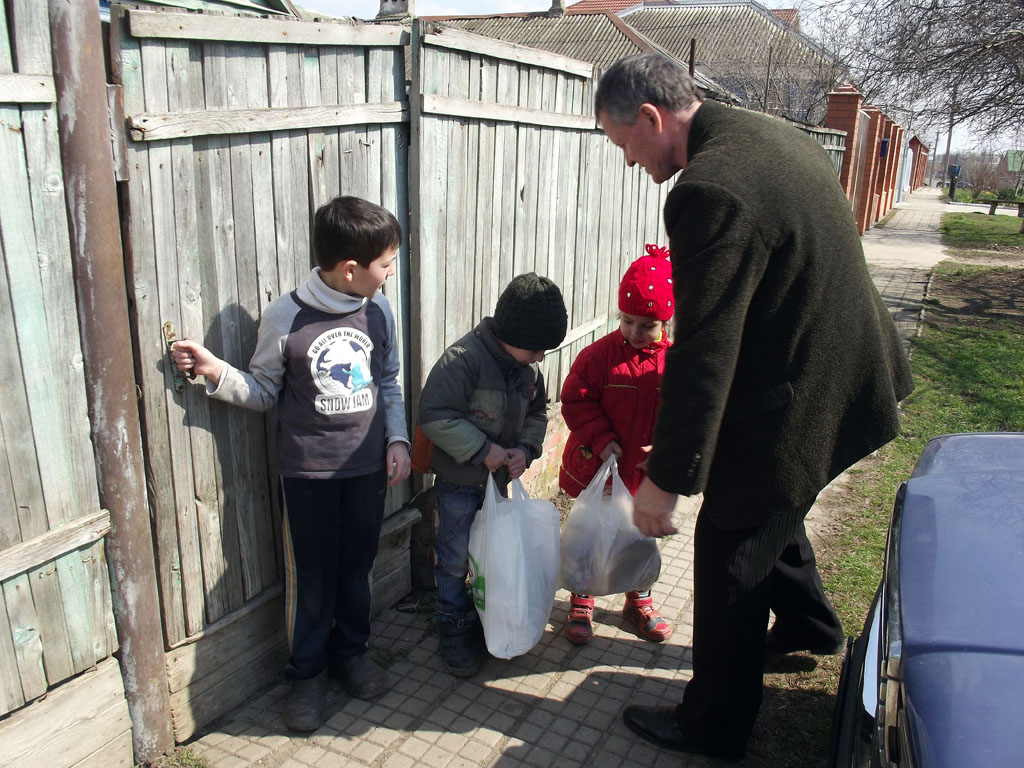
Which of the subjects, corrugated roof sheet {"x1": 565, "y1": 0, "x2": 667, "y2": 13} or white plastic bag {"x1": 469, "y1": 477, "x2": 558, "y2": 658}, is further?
corrugated roof sheet {"x1": 565, "y1": 0, "x2": 667, "y2": 13}

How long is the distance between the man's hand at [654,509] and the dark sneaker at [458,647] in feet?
3.55

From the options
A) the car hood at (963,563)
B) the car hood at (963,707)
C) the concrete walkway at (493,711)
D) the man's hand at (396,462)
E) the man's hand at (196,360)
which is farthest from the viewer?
the man's hand at (396,462)

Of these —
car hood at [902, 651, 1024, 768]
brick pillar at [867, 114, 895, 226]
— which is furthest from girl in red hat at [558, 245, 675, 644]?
brick pillar at [867, 114, 895, 226]

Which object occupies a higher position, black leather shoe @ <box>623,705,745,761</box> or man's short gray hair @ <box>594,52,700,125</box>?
man's short gray hair @ <box>594,52,700,125</box>

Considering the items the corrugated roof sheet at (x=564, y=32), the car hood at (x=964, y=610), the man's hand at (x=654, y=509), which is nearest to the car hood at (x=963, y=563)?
the car hood at (x=964, y=610)

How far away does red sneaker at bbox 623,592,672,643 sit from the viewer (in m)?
3.30

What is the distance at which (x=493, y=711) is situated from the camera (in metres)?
2.88

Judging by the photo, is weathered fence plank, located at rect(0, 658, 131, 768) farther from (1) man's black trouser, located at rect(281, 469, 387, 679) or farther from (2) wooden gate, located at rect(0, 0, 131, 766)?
(1) man's black trouser, located at rect(281, 469, 387, 679)

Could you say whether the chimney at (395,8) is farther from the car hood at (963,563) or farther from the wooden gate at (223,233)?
the car hood at (963,563)

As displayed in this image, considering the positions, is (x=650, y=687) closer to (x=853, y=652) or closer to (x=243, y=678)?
(x=853, y=652)

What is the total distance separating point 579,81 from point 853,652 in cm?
308

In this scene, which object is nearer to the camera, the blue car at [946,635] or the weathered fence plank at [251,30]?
the blue car at [946,635]

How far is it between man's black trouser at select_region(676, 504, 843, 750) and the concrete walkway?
Answer: 0.22m

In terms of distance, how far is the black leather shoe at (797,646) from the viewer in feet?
10.0
